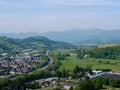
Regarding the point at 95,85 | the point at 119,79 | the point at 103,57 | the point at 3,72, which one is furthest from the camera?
the point at 103,57

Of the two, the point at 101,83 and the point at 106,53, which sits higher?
the point at 101,83

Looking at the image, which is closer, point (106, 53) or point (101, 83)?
point (101, 83)

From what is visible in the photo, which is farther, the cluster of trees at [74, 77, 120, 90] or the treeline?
the treeline

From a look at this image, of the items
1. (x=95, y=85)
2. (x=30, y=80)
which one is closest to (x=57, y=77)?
(x=30, y=80)

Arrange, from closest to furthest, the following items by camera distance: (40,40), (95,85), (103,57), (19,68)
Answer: (95,85), (19,68), (103,57), (40,40)

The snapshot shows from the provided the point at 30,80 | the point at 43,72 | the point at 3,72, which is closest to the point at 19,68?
the point at 3,72

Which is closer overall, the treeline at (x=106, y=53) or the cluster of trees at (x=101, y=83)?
the cluster of trees at (x=101, y=83)

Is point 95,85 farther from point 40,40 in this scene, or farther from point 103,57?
point 40,40

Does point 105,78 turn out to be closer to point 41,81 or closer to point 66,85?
point 66,85

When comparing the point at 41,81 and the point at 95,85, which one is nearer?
the point at 95,85
